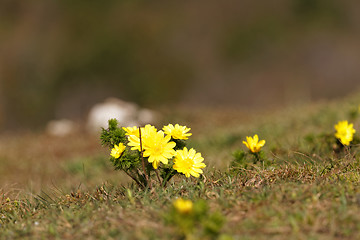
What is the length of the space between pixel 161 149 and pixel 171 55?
12410mm

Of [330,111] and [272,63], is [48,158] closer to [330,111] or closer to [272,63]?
[330,111]

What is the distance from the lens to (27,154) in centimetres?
874

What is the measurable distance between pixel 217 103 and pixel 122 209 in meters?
11.6

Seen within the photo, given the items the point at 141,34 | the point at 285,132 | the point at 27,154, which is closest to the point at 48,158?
the point at 27,154

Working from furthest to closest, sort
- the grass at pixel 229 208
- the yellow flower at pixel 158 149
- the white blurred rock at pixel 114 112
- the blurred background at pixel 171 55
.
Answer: the blurred background at pixel 171 55
the white blurred rock at pixel 114 112
the yellow flower at pixel 158 149
the grass at pixel 229 208

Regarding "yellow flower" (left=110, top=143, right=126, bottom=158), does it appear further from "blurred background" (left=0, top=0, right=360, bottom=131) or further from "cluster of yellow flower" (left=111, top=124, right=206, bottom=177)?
"blurred background" (left=0, top=0, right=360, bottom=131)

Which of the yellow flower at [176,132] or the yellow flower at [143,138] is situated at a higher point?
the yellow flower at [176,132]

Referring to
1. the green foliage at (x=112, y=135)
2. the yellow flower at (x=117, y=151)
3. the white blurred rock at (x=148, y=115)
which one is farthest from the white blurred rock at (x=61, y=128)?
the yellow flower at (x=117, y=151)

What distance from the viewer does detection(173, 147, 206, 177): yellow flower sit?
2539 millimetres

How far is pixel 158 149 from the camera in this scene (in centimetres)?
250

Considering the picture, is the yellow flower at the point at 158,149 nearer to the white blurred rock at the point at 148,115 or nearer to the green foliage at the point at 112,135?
the green foliage at the point at 112,135

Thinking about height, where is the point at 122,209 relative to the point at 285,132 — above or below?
below

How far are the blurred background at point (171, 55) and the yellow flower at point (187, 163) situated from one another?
10.7 m

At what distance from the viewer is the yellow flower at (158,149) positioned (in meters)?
2.48
